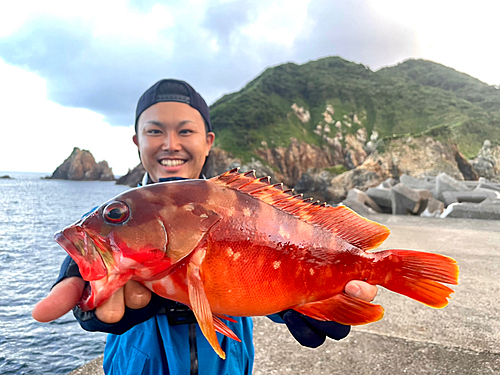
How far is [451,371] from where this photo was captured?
8.53 feet

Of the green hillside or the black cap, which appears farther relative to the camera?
the green hillside

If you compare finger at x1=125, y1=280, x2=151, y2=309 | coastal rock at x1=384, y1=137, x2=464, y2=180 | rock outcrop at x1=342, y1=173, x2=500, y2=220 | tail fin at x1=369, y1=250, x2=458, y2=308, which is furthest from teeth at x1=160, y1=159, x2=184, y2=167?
coastal rock at x1=384, y1=137, x2=464, y2=180

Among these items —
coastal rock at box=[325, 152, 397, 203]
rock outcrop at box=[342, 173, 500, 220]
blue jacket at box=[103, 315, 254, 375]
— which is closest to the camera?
blue jacket at box=[103, 315, 254, 375]

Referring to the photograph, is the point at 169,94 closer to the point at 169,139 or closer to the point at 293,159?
the point at 169,139

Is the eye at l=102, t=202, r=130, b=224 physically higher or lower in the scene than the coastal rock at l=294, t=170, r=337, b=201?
lower

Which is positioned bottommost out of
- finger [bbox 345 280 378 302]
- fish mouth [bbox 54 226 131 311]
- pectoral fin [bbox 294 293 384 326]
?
pectoral fin [bbox 294 293 384 326]

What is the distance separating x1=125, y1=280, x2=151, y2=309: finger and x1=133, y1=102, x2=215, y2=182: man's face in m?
0.96

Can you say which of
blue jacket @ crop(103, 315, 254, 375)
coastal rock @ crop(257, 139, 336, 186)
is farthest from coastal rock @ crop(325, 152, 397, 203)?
blue jacket @ crop(103, 315, 254, 375)

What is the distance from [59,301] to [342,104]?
93.6 m

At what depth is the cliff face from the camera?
354 feet

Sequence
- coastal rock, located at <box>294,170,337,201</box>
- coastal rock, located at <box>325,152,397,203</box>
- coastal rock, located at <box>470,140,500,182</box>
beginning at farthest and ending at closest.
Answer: coastal rock, located at <box>294,170,337,201</box>, coastal rock, located at <box>470,140,500,182</box>, coastal rock, located at <box>325,152,397,203</box>

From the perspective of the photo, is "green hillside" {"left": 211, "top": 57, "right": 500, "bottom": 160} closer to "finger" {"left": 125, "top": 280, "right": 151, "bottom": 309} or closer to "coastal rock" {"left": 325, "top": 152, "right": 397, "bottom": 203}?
"coastal rock" {"left": 325, "top": 152, "right": 397, "bottom": 203}

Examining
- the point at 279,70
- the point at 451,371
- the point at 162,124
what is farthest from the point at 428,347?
the point at 279,70

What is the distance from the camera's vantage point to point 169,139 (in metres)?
2.09
